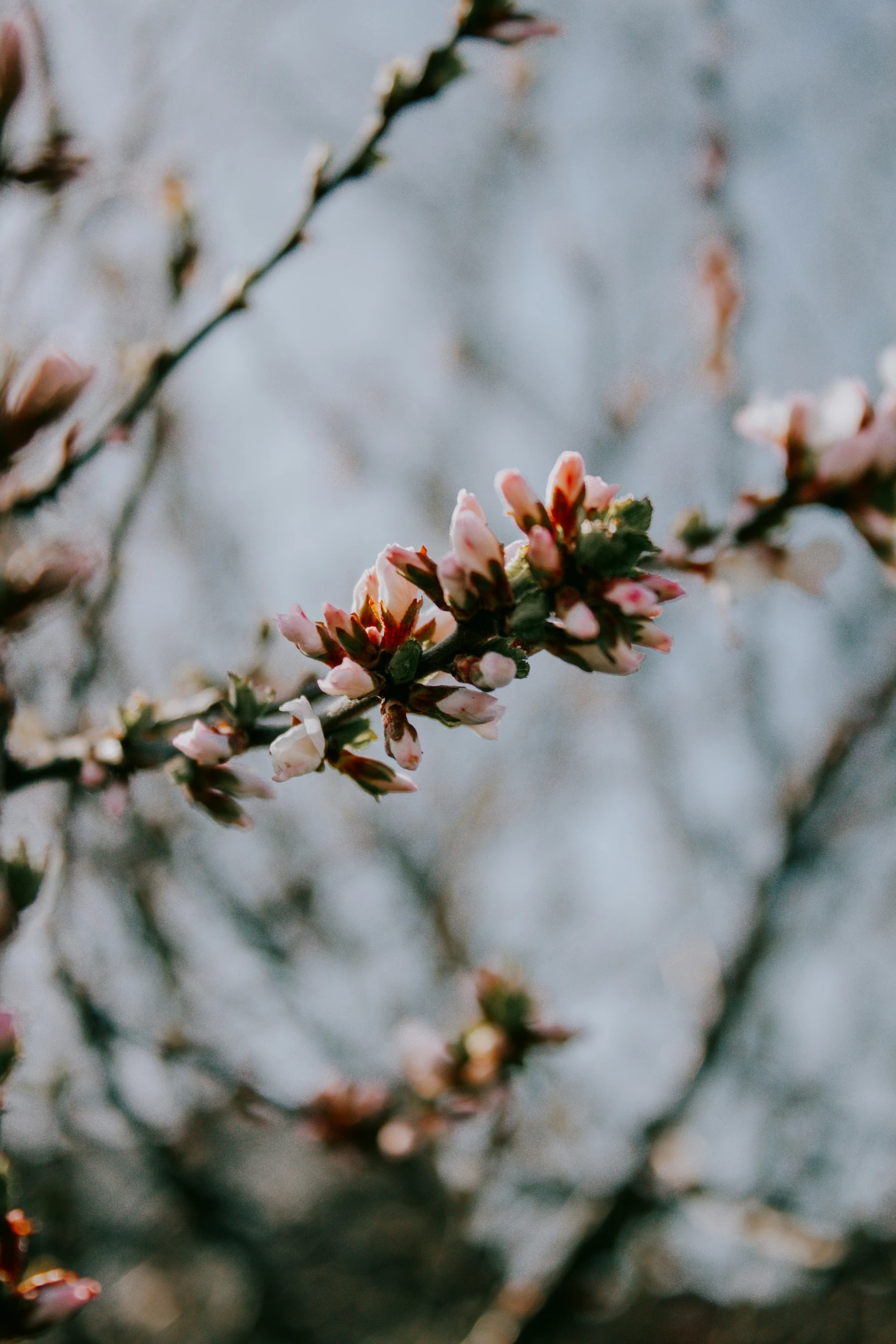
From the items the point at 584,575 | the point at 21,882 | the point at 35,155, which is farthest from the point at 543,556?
the point at 35,155

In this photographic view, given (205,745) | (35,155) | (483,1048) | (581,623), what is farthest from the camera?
(483,1048)

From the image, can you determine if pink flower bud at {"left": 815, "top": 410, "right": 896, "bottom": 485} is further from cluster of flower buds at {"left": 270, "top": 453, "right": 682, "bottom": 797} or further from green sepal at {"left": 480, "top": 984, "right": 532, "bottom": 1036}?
green sepal at {"left": 480, "top": 984, "right": 532, "bottom": 1036}

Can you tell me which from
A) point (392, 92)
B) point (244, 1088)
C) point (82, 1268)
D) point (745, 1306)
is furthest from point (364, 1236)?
point (392, 92)

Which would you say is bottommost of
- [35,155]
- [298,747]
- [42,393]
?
[298,747]

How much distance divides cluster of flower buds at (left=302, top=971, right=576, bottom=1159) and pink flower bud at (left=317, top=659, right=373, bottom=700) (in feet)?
4.92

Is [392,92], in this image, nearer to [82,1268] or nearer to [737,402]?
[737,402]

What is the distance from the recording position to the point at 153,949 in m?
4.02

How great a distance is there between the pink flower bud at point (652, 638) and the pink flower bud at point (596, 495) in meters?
0.15

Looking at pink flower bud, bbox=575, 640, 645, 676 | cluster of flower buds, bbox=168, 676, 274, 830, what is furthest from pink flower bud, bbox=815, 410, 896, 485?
cluster of flower buds, bbox=168, 676, 274, 830

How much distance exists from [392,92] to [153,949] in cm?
365

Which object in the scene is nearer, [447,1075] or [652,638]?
[652,638]

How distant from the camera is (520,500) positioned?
103 centimetres

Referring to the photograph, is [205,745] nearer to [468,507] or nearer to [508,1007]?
[468,507]

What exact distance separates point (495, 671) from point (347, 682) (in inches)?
6.4
